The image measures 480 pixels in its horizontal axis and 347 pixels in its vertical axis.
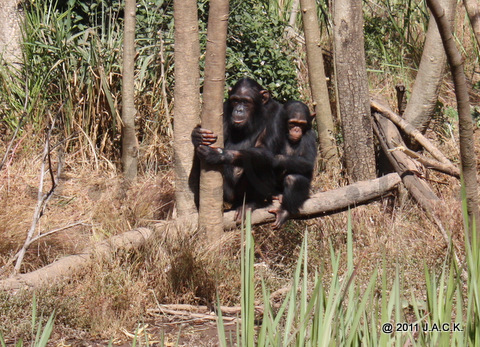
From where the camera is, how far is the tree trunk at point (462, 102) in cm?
326

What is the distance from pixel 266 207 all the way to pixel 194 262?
3.08ft

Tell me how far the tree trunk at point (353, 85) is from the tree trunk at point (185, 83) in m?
2.26

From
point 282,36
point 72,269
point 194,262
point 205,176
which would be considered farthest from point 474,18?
point 282,36

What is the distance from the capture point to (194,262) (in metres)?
4.44

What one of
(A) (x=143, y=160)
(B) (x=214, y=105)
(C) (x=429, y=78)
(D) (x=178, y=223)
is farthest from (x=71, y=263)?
(C) (x=429, y=78)

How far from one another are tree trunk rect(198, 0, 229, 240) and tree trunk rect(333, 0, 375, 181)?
7.54ft

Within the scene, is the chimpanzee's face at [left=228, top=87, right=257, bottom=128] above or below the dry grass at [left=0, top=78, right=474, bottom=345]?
above

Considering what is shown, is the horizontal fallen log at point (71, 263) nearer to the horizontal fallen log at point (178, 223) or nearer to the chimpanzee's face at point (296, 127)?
the horizontal fallen log at point (178, 223)

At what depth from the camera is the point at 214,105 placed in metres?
4.24

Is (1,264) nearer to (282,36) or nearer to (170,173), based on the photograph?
(170,173)

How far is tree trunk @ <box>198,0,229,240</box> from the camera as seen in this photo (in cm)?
411

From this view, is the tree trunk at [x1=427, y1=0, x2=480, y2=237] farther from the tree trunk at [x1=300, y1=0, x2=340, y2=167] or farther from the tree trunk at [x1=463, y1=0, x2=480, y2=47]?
the tree trunk at [x1=300, y1=0, x2=340, y2=167]

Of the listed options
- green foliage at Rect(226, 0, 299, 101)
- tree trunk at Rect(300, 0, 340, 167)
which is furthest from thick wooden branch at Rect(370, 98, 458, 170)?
green foliage at Rect(226, 0, 299, 101)

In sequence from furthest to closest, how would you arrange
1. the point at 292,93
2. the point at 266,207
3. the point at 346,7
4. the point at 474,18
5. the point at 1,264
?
the point at 292,93
the point at 346,7
the point at 266,207
the point at 1,264
the point at 474,18
